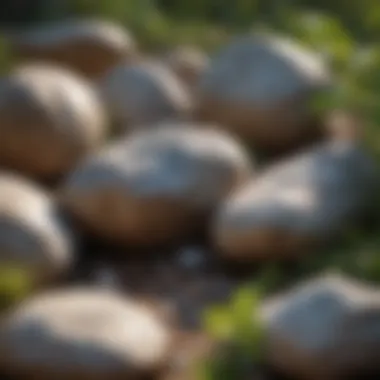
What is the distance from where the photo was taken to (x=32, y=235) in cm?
341

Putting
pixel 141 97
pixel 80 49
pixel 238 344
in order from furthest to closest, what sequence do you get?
pixel 80 49, pixel 141 97, pixel 238 344

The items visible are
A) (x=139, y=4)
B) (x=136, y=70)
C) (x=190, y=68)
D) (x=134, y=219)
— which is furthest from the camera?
(x=139, y=4)

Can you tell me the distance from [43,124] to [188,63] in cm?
156

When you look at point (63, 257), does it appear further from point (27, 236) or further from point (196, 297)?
point (196, 297)

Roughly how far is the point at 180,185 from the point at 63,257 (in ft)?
1.58

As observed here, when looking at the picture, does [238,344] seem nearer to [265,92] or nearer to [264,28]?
[265,92]

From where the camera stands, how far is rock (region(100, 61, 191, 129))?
15.2ft

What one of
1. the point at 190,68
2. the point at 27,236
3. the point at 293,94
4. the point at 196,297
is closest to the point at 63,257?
the point at 27,236

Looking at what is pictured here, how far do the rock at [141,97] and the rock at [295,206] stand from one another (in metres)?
0.99

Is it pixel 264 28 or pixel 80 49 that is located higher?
pixel 264 28

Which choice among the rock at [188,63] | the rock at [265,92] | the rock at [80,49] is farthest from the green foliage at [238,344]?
the rock at [80,49]

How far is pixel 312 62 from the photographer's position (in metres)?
4.37

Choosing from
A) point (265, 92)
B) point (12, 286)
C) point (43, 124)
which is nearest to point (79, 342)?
point (12, 286)

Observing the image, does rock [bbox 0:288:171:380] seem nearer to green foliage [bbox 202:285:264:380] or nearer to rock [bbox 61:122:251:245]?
green foliage [bbox 202:285:264:380]
